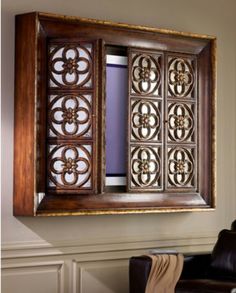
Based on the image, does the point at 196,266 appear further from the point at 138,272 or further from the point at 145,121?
the point at 145,121

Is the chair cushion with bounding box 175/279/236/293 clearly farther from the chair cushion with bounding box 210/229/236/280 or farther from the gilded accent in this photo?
the gilded accent

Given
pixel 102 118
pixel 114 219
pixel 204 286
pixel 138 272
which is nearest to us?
pixel 204 286

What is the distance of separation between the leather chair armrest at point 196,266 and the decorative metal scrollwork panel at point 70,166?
2.81 feet

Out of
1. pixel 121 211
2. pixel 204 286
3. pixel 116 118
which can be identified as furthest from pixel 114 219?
pixel 204 286

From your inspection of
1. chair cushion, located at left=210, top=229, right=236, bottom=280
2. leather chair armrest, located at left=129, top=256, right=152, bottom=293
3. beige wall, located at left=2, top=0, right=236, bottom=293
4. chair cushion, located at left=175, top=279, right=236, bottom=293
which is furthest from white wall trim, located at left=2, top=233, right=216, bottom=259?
chair cushion, located at left=175, top=279, right=236, bottom=293

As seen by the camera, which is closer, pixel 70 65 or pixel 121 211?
pixel 70 65

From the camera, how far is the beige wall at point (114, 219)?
4703 mm

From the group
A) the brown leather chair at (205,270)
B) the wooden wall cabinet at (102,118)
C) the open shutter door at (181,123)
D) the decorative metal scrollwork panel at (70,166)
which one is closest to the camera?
the brown leather chair at (205,270)

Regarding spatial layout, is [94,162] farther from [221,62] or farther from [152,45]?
[221,62]

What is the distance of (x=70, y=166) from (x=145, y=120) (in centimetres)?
69

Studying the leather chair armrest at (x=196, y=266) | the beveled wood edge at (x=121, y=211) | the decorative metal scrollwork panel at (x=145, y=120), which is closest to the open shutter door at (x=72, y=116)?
the beveled wood edge at (x=121, y=211)

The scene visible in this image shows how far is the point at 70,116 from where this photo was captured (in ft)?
15.8

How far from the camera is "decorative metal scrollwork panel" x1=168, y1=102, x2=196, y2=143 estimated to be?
5.30 m

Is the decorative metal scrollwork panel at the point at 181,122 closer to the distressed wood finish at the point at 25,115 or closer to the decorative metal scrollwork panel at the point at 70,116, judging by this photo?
the decorative metal scrollwork panel at the point at 70,116
